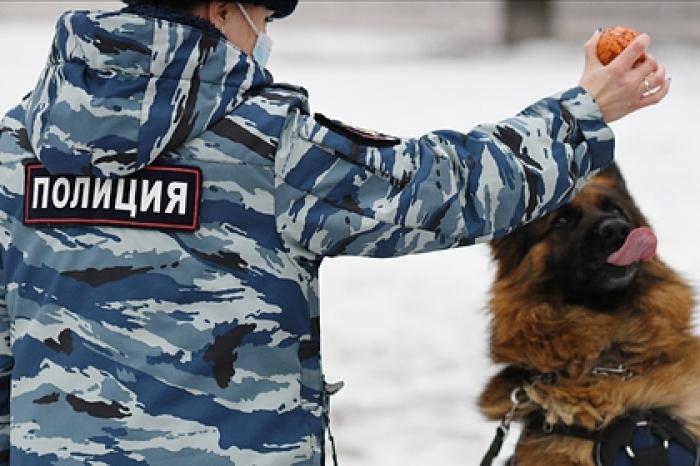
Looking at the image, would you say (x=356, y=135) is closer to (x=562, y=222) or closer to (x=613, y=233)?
(x=613, y=233)

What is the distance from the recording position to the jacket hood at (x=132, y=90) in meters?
1.95

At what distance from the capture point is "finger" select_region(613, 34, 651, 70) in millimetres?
2145

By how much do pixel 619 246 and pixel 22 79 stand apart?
10.6 meters

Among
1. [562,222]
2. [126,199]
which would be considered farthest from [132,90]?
[562,222]

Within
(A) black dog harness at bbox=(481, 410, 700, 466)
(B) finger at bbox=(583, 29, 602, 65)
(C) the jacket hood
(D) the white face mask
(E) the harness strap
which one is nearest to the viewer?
(C) the jacket hood

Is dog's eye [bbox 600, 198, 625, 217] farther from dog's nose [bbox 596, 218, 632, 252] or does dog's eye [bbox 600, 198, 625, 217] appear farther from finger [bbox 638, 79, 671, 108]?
finger [bbox 638, 79, 671, 108]

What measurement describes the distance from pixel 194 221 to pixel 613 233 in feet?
6.04

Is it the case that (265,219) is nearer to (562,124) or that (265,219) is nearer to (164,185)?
(164,185)

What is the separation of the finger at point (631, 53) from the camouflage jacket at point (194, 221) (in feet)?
0.46

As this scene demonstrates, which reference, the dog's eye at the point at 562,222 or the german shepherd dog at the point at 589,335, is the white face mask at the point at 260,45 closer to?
the german shepherd dog at the point at 589,335

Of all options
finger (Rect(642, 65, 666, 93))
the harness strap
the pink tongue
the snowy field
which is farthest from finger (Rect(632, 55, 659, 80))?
the snowy field

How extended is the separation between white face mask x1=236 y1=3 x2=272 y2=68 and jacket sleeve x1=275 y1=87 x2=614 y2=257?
24cm

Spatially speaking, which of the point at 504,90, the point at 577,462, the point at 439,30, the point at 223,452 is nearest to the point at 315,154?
the point at 223,452

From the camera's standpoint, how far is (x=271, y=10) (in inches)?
85.3
